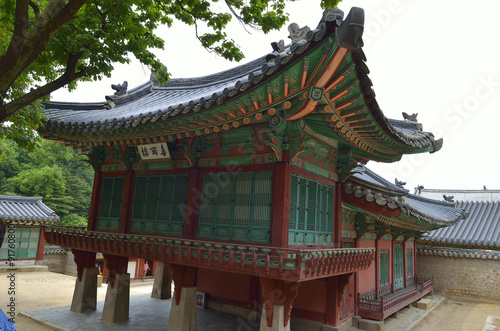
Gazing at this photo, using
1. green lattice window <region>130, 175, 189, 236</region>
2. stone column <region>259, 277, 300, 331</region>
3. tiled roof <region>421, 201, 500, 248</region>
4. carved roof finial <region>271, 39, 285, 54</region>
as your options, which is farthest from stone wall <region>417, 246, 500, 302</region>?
carved roof finial <region>271, 39, 285, 54</region>

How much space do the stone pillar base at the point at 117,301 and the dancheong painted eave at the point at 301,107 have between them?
14.8 ft

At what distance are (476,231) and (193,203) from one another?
21.1 metres

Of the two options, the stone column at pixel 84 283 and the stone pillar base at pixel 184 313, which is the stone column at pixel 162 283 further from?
the stone pillar base at pixel 184 313

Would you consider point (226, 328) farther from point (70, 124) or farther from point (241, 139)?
point (70, 124)

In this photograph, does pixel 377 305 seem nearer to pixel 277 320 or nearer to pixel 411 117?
pixel 277 320

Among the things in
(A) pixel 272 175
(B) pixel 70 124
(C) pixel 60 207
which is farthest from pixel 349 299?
(C) pixel 60 207

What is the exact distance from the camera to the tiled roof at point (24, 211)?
23.3m

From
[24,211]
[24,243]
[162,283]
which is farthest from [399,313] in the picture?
[24,211]

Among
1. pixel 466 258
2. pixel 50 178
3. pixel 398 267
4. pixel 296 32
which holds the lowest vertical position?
pixel 398 267

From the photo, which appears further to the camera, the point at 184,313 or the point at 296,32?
the point at 184,313

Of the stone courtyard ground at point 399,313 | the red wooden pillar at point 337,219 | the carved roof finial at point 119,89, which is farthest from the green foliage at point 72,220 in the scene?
the red wooden pillar at point 337,219

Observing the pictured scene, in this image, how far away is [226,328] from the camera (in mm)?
10570

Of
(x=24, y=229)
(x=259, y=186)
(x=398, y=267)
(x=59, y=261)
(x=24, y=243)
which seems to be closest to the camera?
(x=259, y=186)

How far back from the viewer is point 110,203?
1198 cm
